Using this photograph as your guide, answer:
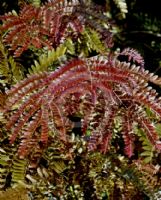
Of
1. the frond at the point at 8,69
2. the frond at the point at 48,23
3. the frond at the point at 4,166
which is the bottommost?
the frond at the point at 4,166

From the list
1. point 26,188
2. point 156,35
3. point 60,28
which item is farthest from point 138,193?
point 156,35

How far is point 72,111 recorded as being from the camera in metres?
1.70

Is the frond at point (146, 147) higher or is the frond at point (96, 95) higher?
the frond at point (96, 95)

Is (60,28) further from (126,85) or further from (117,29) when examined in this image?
(117,29)

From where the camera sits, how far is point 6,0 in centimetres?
212

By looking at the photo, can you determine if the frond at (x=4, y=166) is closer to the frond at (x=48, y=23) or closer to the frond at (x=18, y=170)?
the frond at (x=18, y=170)

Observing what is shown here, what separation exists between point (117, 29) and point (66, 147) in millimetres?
1029

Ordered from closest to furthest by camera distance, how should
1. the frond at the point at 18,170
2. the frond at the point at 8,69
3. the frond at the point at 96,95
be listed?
the frond at the point at 96,95 → the frond at the point at 18,170 → the frond at the point at 8,69

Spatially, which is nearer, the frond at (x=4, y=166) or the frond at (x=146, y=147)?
the frond at (x=4, y=166)

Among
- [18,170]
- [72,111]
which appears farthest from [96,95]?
[18,170]

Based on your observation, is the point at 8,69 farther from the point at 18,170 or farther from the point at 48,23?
the point at 18,170

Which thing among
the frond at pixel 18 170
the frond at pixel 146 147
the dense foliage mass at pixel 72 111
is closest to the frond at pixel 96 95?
the dense foliage mass at pixel 72 111

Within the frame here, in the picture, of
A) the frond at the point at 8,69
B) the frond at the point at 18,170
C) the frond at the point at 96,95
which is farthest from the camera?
the frond at the point at 8,69

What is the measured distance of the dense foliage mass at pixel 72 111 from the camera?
54.8 inches
